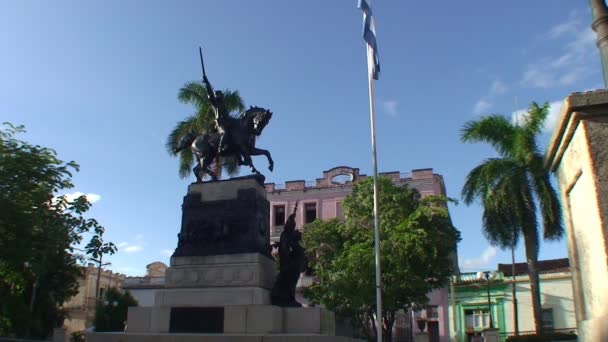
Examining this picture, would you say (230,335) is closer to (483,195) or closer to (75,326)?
(483,195)

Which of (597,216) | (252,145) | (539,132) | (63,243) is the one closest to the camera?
(597,216)

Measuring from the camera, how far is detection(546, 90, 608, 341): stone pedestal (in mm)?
3484

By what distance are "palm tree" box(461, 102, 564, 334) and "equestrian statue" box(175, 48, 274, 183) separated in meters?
15.1

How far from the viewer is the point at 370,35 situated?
19047 millimetres

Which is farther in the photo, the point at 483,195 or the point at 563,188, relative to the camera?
the point at 483,195

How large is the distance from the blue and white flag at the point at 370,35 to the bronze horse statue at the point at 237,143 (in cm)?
596

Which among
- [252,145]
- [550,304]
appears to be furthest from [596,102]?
[550,304]

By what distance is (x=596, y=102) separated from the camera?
11.8 feet

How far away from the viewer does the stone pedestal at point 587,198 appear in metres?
3.48

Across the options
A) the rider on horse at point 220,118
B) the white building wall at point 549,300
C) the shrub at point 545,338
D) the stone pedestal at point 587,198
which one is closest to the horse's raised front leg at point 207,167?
the rider on horse at point 220,118

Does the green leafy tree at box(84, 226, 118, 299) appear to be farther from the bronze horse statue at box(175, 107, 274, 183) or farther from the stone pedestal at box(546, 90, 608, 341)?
the stone pedestal at box(546, 90, 608, 341)

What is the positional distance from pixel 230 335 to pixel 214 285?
168 cm

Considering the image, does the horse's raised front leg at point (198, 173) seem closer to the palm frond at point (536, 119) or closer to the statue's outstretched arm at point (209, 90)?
the statue's outstretched arm at point (209, 90)

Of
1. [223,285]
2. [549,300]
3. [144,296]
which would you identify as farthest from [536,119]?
[144,296]
